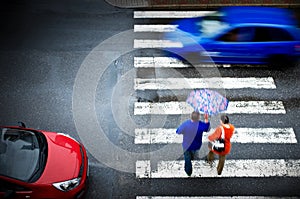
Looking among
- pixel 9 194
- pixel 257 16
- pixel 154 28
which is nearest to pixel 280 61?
pixel 257 16

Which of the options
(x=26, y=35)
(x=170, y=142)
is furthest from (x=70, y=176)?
(x=26, y=35)

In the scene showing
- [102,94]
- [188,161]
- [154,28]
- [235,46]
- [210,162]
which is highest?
[154,28]

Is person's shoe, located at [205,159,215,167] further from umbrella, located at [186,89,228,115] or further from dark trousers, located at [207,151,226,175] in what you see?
umbrella, located at [186,89,228,115]

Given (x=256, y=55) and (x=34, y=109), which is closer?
(x=34, y=109)

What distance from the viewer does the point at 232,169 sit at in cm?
1005

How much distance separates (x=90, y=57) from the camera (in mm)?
13023

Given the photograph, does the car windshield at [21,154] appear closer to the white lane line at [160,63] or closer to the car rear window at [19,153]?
the car rear window at [19,153]

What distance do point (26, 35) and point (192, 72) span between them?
577 cm

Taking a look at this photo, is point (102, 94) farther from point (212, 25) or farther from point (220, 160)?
point (220, 160)

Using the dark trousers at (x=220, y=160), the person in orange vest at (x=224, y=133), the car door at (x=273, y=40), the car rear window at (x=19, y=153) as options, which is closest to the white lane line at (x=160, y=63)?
the car door at (x=273, y=40)

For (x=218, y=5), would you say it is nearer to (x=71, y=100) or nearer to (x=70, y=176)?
(x=71, y=100)

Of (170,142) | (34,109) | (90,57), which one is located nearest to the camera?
(170,142)

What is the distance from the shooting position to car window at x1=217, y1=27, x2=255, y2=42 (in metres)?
11.8

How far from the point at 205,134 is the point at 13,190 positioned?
16.6 feet
